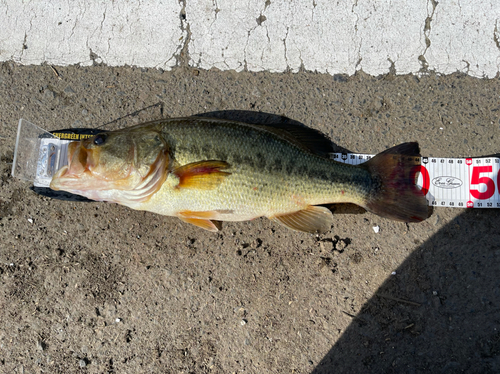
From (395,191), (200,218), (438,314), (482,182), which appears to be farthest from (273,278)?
(482,182)

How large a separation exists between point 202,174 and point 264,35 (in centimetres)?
187

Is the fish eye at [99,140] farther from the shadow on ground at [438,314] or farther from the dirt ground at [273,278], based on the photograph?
the shadow on ground at [438,314]

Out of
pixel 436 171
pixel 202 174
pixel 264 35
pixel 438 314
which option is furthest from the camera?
pixel 264 35

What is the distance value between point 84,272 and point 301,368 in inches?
95.7

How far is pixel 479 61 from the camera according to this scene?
3.45m

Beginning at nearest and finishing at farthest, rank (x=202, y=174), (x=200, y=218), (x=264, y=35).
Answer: (x=202, y=174), (x=200, y=218), (x=264, y=35)

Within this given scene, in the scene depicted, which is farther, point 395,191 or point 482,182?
point 482,182

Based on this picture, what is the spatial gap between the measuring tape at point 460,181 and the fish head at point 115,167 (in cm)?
257

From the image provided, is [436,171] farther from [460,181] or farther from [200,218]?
[200,218]

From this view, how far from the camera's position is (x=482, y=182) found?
3.26 m

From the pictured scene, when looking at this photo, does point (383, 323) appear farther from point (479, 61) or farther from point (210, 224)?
point (479, 61)

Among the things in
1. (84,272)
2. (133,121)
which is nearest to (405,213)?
(133,121)

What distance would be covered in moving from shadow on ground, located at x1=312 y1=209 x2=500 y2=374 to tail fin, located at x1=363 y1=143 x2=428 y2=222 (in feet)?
1.69

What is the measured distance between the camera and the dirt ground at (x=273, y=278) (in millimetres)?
3203
